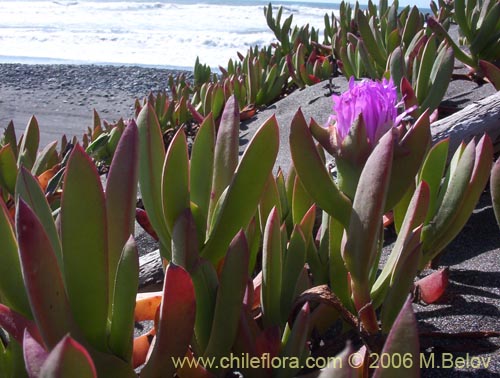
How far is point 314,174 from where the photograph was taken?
0.87 meters

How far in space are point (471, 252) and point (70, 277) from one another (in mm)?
871

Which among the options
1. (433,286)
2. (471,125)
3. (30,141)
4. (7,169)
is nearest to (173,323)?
(433,286)

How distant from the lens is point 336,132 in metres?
0.86

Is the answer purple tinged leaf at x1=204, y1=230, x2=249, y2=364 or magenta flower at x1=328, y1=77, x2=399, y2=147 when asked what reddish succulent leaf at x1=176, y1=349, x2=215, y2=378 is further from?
magenta flower at x1=328, y1=77, x2=399, y2=147

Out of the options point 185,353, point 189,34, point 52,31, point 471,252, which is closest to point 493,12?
point 471,252

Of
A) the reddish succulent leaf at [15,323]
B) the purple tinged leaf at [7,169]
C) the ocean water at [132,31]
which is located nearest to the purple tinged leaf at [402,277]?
the reddish succulent leaf at [15,323]

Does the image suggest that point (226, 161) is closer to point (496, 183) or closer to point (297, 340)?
point (297, 340)

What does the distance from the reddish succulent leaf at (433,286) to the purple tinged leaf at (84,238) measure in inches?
21.9

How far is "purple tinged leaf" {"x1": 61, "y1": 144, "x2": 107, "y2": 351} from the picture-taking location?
2.22 feet

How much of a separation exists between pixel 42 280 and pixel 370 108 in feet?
1.56

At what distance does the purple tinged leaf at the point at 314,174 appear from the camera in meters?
0.86

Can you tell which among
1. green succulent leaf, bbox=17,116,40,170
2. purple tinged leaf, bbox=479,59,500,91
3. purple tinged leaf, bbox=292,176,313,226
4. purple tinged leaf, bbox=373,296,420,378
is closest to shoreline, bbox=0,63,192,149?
green succulent leaf, bbox=17,116,40,170

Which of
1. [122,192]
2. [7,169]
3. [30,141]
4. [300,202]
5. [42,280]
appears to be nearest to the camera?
[42,280]

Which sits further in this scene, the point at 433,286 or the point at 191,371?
the point at 433,286
